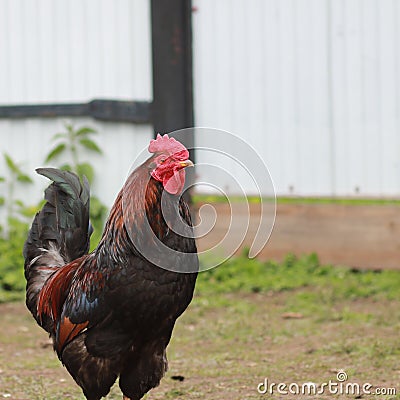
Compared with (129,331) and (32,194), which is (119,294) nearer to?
(129,331)

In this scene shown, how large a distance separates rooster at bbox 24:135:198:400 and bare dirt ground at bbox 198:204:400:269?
3.73 m

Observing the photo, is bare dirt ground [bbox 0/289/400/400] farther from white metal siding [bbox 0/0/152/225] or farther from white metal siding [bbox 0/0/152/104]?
white metal siding [bbox 0/0/152/104]

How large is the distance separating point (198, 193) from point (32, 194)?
6.08 ft

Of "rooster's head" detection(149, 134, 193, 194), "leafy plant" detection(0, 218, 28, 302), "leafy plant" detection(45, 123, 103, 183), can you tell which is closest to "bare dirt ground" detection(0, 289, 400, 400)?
"leafy plant" detection(0, 218, 28, 302)

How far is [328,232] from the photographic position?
8383 millimetres

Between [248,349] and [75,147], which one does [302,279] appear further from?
[75,147]

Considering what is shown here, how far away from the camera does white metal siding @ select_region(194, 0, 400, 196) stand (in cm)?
832

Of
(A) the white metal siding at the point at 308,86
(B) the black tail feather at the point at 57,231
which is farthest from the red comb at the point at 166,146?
(A) the white metal siding at the point at 308,86

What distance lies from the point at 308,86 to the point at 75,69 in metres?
2.54

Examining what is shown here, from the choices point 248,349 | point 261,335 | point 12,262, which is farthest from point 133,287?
point 12,262

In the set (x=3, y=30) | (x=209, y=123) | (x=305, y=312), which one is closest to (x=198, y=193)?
(x=209, y=123)

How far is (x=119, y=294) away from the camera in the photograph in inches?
160

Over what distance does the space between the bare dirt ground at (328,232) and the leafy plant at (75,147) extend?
1393mm

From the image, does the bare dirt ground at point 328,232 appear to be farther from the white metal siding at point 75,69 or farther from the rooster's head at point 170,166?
the rooster's head at point 170,166
